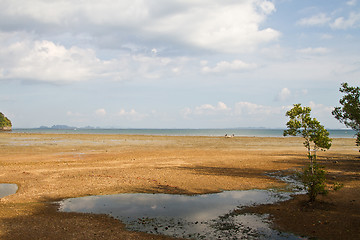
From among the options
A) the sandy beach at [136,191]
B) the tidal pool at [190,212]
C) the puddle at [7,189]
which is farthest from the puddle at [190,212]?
the puddle at [7,189]

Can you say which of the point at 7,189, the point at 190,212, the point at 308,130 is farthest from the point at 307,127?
the point at 7,189

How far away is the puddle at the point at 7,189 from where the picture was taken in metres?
17.5

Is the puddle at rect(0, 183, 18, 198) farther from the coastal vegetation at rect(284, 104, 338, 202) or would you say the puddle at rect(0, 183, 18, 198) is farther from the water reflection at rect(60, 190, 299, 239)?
the coastal vegetation at rect(284, 104, 338, 202)

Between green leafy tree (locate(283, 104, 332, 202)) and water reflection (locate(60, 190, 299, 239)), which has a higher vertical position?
green leafy tree (locate(283, 104, 332, 202))

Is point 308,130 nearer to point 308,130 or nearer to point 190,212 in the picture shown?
point 308,130

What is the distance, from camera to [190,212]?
1354 cm

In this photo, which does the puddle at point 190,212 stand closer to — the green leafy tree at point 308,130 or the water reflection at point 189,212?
the water reflection at point 189,212

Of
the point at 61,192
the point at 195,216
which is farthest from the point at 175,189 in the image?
the point at 61,192

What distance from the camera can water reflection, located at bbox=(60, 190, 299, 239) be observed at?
11031 millimetres

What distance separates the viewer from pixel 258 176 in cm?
2277

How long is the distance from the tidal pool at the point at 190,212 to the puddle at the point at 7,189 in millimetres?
4806

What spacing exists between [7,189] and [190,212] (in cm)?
1343

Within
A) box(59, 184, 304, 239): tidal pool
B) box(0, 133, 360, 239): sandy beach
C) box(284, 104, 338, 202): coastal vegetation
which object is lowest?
box(59, 184, 304, 239): tidal pool

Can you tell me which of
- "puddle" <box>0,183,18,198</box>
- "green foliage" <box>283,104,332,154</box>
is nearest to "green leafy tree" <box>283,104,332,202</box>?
"green foliage" <box>283,104,332,154</box>
